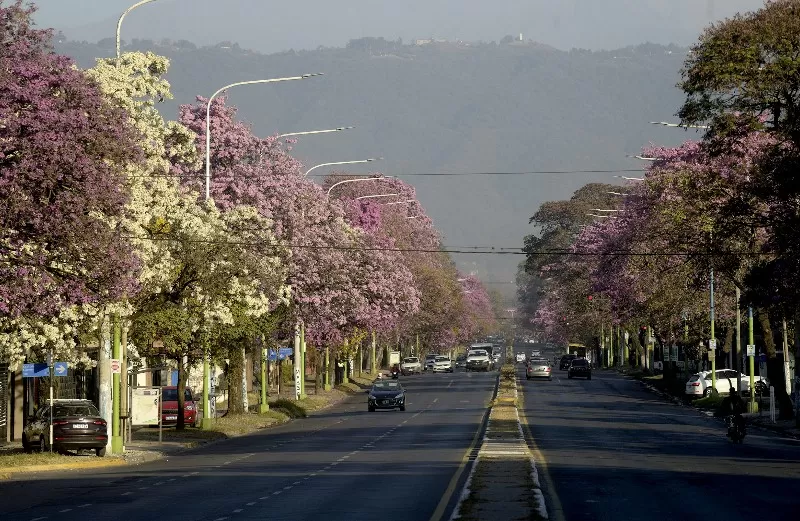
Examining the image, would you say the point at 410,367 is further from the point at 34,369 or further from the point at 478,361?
the point at 34,369

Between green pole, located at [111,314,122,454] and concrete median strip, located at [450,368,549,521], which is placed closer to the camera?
concrete median strip, located at [450,368,549,521]

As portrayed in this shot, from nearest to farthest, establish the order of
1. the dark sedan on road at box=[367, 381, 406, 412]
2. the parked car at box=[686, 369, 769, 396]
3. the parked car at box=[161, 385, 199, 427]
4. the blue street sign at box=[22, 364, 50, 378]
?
the blue street sign at box=[22, 364, 50, 378] → the parked car at box=[161, 385, 199, 427] → the dark sedan on road at box=[367, 381, 406, 412] → the parked car at box=[686, 369, 769, 396]

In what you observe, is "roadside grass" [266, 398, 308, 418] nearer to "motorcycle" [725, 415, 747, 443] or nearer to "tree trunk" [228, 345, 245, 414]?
"tree trunk" [228, 345, 245, 414]

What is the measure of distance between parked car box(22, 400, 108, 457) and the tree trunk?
1455 cm

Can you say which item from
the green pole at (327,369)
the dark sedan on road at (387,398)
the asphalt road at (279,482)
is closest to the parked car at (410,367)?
the green pole at (327,369)

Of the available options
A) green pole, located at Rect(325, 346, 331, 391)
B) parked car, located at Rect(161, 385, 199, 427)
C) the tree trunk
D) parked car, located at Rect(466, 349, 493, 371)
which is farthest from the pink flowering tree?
parked car, located at Rect(466, 349, 493, 371)

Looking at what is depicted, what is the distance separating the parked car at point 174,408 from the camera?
56334 mm

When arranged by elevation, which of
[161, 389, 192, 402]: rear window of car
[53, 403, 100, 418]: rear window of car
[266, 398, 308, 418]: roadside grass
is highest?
[161, 389, 192, 402]: rear window of car

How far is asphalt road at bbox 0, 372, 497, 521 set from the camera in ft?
79.1

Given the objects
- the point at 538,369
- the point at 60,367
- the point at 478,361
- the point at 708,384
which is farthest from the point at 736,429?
the point at 478,361

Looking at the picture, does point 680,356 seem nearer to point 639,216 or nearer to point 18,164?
point 639,216

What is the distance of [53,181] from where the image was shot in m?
28.6

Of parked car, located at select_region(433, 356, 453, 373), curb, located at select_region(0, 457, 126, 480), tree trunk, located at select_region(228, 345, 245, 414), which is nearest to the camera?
curb, located at select_region(0, 457, 126, 480)

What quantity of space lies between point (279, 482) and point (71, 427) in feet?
37.2
